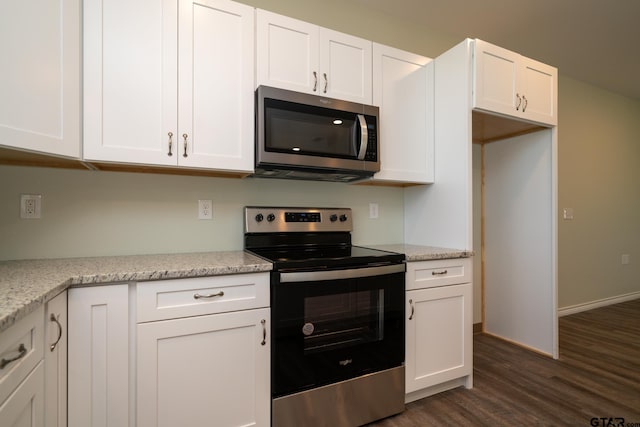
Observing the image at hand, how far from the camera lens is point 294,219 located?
2080 millimetres

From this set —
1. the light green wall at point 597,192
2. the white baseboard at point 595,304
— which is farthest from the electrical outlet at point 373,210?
the white baseboard at point 595,304

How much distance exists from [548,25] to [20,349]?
3.81m

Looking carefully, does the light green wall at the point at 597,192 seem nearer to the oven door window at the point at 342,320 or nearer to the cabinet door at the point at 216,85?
the oven door window at the point at 342,320

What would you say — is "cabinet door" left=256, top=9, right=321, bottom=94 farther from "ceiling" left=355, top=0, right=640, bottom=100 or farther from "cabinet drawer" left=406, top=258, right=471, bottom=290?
"cabinet drawer" left=406, top=258, right=471, bottom=290

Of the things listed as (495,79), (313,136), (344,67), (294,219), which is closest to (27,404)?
(294,219)

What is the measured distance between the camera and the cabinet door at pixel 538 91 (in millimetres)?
2293

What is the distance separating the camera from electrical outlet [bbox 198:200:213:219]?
193 centimetres

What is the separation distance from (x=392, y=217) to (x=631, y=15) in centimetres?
245

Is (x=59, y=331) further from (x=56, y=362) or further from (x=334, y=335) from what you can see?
(x=334, y=335)

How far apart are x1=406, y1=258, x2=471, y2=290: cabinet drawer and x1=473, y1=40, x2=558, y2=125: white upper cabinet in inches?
39.7

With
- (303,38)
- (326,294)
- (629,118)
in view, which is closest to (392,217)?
(326,294)

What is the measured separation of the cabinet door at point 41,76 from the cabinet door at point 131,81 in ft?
0.19

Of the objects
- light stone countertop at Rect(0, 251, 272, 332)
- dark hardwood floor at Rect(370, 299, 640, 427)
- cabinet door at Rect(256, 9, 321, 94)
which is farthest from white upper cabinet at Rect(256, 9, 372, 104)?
dark hardwood floor at Rect(370, 299, 640, 427)

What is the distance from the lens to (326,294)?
5.22 ft
